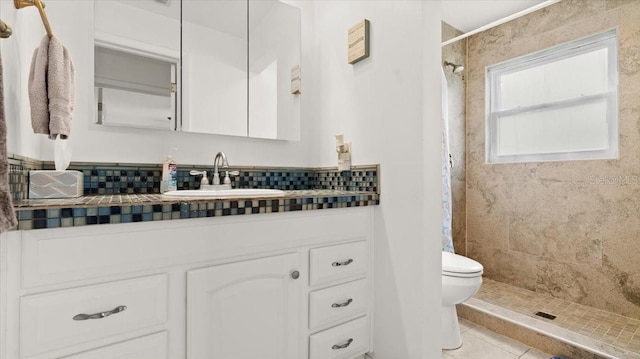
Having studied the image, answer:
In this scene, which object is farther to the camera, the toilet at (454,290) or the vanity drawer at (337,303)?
the toilet at (454,290)

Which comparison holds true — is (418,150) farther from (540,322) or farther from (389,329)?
(540,322)

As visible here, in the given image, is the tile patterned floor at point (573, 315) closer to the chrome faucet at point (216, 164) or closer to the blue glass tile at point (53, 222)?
the chrome faucet at point (216, 164)

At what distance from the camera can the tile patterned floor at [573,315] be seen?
1708 mm

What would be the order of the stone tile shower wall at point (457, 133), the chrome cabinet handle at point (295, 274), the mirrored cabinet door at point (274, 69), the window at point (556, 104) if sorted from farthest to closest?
the stone tile shower wall at point (457, 133)
the window at point (556, 104)
the mirrored cabinet door at point (274, 69)
the chrome cabinet handle at point (295, 274)

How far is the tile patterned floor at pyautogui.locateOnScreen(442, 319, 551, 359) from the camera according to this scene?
165cm

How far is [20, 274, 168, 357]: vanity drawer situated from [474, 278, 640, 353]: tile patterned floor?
7.28ft

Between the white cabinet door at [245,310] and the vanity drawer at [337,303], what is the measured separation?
8 centimetres

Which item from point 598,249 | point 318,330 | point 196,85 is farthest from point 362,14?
point 598,249

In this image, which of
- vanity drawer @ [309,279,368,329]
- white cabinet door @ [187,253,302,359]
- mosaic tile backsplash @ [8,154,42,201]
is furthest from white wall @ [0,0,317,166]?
vanity drawer @ [309,279,368,329]

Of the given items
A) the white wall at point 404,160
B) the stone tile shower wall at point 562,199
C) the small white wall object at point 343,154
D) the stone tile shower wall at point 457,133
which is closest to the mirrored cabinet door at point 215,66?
the small white wall object at point 343,154

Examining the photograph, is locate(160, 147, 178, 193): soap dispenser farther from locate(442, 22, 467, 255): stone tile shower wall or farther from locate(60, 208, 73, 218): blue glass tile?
locate(442, 22, 467, 255): stone tile shower wall

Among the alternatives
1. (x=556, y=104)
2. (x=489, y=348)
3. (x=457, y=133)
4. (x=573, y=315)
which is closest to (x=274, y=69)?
(x=457, y=133)

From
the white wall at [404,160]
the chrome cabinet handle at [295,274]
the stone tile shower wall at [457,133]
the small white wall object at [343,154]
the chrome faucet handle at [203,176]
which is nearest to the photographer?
the chrome cabinet handle at [295,274]

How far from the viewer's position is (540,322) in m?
1.85
